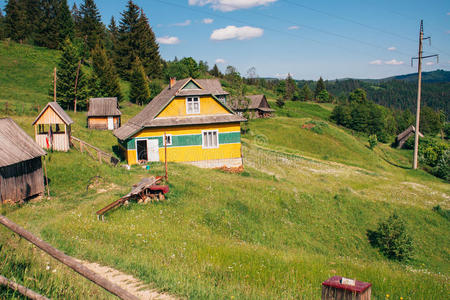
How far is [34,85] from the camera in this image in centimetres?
5759

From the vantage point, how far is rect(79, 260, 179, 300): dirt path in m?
6.75

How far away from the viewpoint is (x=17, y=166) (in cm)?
1573

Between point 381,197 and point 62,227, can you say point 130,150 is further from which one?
point 381,197

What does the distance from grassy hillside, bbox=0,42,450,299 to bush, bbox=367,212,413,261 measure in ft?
2.00

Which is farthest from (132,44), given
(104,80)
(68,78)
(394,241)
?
(394,241)

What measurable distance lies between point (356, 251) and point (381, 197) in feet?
37.4

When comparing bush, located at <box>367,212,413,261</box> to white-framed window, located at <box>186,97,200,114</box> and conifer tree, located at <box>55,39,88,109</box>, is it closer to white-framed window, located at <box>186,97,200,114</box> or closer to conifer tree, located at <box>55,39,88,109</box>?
white-framed window, located at <box>186,97,200,114</box>

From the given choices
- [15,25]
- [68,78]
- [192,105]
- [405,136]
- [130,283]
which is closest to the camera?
[130,283]

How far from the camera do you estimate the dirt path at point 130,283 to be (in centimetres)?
675

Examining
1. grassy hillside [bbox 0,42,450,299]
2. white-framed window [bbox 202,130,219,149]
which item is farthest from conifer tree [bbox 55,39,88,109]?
white-framed window [bbox 202,130,219,149]

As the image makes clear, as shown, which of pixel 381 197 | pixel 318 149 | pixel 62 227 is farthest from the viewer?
pixel 318 149

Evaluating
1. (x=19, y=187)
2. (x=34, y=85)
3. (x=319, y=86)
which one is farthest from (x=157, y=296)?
(x=319, y=86)

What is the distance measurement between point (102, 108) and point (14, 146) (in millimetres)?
28669

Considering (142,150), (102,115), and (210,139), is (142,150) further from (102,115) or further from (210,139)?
(102,115)
